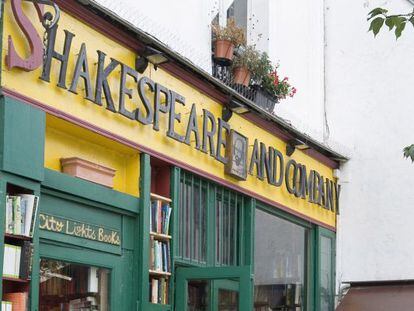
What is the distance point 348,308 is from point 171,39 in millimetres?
4922

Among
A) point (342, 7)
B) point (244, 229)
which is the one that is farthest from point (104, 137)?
point (342, 7)

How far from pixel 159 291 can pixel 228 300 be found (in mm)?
743

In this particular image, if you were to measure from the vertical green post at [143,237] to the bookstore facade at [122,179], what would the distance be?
0.5 inches

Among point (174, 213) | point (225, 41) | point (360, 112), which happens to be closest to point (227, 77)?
point (225, 41)

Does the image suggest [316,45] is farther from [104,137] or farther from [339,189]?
[104,137]

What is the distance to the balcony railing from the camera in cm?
1047

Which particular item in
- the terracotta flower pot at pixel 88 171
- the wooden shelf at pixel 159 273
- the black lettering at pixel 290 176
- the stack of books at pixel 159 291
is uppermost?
the black lettering at pixel 290 176

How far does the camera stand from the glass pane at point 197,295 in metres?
9.29

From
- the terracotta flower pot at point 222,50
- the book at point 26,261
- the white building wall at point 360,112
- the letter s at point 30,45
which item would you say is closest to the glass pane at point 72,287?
the book at point 26,261

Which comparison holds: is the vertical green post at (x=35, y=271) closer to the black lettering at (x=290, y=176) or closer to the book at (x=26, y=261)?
the book at (x=26, y=261)

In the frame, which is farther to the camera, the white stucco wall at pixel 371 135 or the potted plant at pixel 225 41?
the white stucco wall at pixel 371 135

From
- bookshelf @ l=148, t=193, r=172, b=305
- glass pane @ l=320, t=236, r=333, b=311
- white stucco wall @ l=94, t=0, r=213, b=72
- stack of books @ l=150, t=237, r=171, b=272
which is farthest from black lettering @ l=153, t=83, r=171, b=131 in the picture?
glass pane @ l=320, t=236, r=333, b=311

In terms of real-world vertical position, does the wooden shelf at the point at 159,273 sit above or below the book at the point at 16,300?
above

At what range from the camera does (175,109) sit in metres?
9.14
